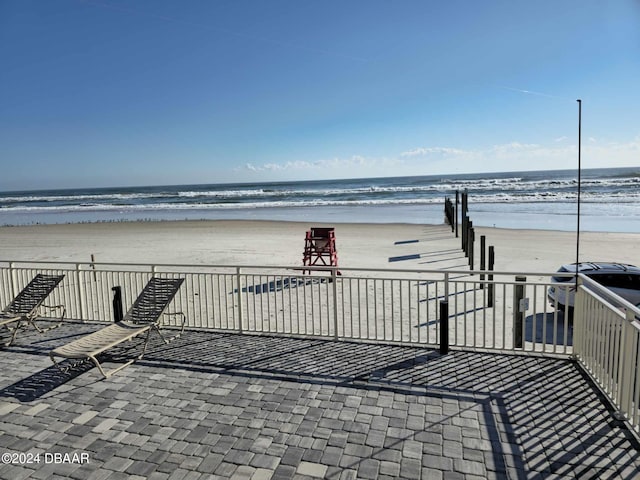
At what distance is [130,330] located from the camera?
19.4 feet

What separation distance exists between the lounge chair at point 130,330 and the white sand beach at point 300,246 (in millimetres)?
6645

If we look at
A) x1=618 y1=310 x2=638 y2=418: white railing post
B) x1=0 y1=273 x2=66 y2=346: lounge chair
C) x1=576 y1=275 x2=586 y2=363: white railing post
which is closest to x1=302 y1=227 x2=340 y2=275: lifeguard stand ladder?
x1=0 y1=273 x2=66 y2=346: lounge chair

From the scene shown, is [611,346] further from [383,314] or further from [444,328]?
[383,314]

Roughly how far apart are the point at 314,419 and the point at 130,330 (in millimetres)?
3168

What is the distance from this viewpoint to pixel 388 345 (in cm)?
591

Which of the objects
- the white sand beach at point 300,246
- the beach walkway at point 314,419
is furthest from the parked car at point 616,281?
the white sand beach at point 300,246

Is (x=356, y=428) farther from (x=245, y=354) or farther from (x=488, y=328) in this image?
(x=488, y=328)

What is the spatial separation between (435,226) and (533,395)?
1962cm

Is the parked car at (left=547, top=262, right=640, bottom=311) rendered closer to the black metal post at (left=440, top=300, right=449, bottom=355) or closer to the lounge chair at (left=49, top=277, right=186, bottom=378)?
the black metal post at (left=440, top=300, right=449, bottom=355)

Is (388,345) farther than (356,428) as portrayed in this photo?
Yes

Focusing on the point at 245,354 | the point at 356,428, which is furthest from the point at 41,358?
the point at 356,428

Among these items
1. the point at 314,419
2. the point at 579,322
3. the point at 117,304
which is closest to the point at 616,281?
the point at 579,322

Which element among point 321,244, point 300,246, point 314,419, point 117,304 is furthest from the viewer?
point 300,246

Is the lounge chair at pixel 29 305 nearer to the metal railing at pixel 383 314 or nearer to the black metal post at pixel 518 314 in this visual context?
the metal railing at pixel 383 314
